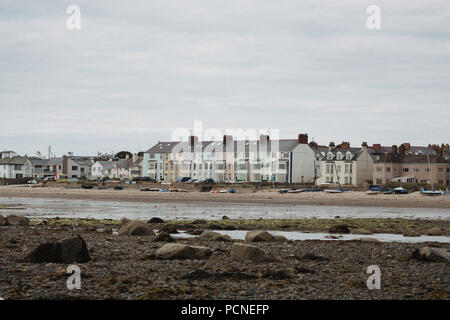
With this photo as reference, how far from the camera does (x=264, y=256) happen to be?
55.3ft

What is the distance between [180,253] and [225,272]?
8.31 ft

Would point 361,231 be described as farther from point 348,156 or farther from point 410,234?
point 348,156

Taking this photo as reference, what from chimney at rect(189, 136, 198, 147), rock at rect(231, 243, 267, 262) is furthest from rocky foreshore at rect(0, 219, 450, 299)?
chimney at rect(189, 136, 198, 147)

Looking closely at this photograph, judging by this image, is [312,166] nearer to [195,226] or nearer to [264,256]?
[195,226]

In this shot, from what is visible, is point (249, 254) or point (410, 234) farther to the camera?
point (410, 234)

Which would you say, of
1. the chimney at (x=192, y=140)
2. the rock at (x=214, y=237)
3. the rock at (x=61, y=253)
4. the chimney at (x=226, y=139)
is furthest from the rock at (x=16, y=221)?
the chimney at (x=192, y=140)

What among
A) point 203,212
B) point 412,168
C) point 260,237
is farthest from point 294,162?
point 260,237

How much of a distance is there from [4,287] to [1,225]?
17.1 metres

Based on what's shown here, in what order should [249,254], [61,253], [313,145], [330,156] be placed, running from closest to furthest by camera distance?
1. [61,253]
2. [249,254]
3. [330,156]
4. [313,145]

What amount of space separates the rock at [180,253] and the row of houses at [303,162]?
3540 inches

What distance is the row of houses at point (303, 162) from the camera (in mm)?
109625

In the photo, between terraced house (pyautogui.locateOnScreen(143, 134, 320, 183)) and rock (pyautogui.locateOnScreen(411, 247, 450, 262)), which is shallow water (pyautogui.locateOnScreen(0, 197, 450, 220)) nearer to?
rock (pyautogui.locateOnScreen(411, 247, 450, 262))

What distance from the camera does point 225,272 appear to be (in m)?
14.9

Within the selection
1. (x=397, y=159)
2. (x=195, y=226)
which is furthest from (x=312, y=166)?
(x=195, y=226)
